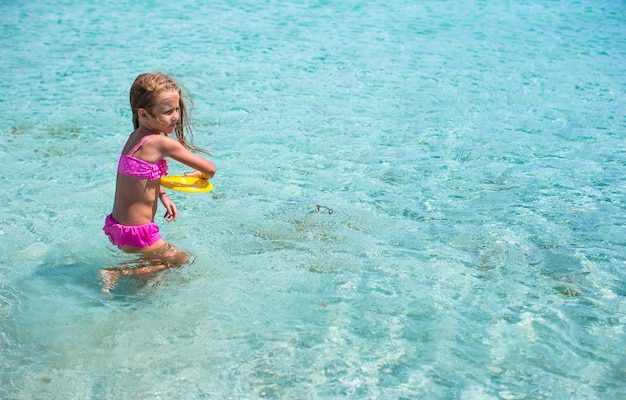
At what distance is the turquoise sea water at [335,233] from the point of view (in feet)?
10.6

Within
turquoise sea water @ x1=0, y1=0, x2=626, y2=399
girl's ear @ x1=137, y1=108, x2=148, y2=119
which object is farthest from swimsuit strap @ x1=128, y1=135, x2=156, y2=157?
turquoise sea water @ x1=0, y1=0, x2=626, y2=399

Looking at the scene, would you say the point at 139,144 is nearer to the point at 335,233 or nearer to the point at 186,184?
the point at 186,184

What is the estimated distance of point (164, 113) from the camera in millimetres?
3600

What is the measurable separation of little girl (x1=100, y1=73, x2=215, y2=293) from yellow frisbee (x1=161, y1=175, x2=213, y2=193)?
41mm

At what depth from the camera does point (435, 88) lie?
27.7ft

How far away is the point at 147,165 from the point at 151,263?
66 centimetres

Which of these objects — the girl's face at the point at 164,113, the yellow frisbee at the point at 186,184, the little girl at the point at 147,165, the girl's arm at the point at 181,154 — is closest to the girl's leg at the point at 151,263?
the little girl at the point at 147,165

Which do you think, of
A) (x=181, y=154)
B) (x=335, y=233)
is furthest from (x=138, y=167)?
(x=335, y=233)

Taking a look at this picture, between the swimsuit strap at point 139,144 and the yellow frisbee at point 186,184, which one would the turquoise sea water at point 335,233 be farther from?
the swimsuit strap at point 139,144

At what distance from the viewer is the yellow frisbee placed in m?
3.76

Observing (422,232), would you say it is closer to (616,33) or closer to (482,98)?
(482,98)

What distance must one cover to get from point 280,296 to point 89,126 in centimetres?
407

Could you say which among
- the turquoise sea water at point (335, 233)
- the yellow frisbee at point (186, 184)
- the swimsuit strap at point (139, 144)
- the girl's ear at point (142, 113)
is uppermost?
the girl's ear at point (142, 113)

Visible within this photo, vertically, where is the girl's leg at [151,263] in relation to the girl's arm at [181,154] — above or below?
below
